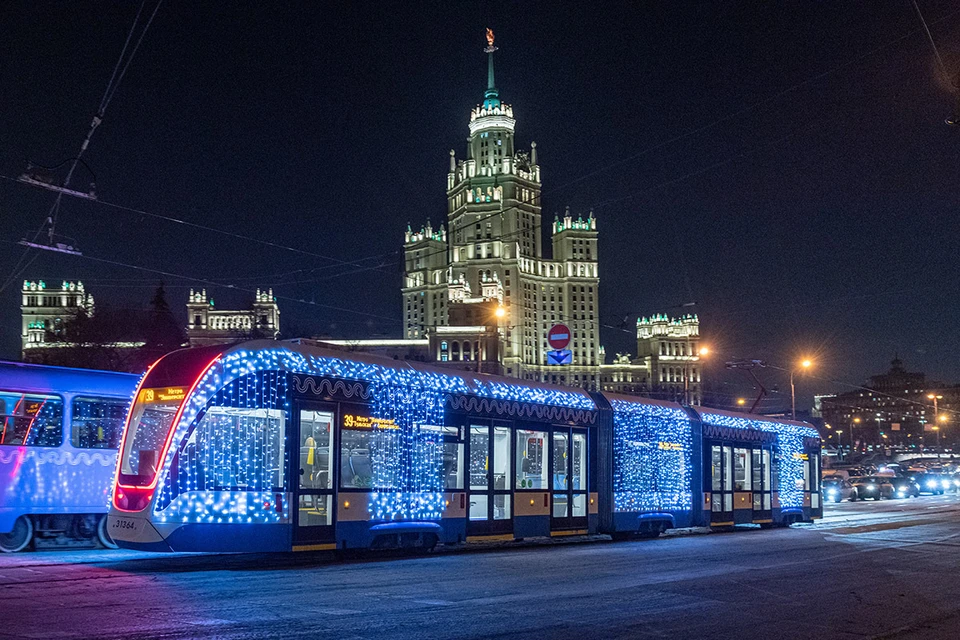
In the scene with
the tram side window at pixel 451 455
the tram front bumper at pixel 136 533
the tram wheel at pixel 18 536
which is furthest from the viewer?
the tram side window at pixel 451 455

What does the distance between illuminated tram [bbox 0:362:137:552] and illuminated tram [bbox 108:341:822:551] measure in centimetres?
283

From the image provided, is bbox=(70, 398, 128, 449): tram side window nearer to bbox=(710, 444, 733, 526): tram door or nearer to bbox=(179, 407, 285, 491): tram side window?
bbox=(179, 407, 285, 491): tram side window

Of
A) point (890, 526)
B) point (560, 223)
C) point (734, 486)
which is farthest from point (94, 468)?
point (560, 223)

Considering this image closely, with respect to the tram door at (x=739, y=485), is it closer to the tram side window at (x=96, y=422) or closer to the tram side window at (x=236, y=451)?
the tram side window at (x=236, y=451)

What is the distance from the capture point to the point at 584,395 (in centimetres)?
2156

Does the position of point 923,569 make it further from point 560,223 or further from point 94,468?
point 560,223

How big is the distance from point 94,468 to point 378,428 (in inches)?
211

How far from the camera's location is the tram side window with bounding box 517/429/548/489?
19.3 metres

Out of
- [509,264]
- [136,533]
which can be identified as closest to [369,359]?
[136,533]

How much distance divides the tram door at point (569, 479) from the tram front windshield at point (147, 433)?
341 inches

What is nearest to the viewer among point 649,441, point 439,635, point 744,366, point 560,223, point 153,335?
point 439,635

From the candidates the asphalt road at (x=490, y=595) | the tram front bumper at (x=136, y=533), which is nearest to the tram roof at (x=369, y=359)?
the tram front bumper at (x=136, y=533)

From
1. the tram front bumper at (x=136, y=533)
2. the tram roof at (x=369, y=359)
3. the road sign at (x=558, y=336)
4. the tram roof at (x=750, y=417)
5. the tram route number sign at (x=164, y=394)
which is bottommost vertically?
the tram front bumper at (x=136, y=533)

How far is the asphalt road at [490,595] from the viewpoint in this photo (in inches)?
362
